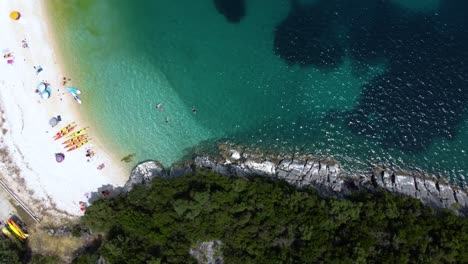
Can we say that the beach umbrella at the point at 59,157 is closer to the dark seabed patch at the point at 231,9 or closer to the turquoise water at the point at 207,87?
the turquoise water at the point at 207,87

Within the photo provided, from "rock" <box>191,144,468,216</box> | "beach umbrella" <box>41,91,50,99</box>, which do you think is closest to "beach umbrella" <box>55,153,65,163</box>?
"beach umbrella" <box>41,91,50,99</box>

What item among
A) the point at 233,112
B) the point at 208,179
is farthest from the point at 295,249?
the point at 233,112

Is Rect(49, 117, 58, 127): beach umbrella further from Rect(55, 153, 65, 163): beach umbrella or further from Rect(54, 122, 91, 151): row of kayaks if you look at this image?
Rect(55, 153, 65, 163): beach umbrella

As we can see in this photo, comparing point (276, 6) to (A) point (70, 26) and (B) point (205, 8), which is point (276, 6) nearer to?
(B) point (205, 8)

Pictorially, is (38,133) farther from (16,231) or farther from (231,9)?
(231,9)

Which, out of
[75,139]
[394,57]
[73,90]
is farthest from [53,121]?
[394,57]
